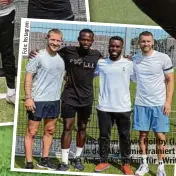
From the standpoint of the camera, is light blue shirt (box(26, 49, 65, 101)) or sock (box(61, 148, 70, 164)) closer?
light blue shirt (box(26, 49, 65, 101))

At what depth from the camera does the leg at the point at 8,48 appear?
Result: 1.75m

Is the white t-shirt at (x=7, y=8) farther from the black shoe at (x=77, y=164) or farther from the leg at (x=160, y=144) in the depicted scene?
the leg at (x=160, y=144)

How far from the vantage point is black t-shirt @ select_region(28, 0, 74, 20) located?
66.4 inches

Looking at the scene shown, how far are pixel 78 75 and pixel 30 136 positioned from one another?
1.14ft

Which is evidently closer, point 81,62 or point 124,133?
point 81,62

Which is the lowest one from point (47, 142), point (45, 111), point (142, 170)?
point (142, 170)

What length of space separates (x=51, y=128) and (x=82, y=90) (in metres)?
0.22

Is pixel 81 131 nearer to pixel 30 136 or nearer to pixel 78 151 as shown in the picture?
pixel 78 151

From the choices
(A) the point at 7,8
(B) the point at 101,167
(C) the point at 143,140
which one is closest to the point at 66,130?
(B) the point at 101,167

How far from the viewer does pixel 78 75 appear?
5.73ft

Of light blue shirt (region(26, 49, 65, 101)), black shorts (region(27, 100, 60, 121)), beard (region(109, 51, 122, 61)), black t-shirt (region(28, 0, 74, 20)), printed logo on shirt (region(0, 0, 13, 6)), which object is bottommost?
black shorts (region(27, 100, 60, 121))

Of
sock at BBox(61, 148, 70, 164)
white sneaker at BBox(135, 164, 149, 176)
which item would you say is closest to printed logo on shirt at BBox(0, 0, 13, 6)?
sock at BBox(61, 148, 70, 164)

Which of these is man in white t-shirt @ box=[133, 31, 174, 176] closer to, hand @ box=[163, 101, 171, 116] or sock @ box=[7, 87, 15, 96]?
hand @ box=[163, 101, 171, 116]

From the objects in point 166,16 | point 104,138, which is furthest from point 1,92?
point 166,16
